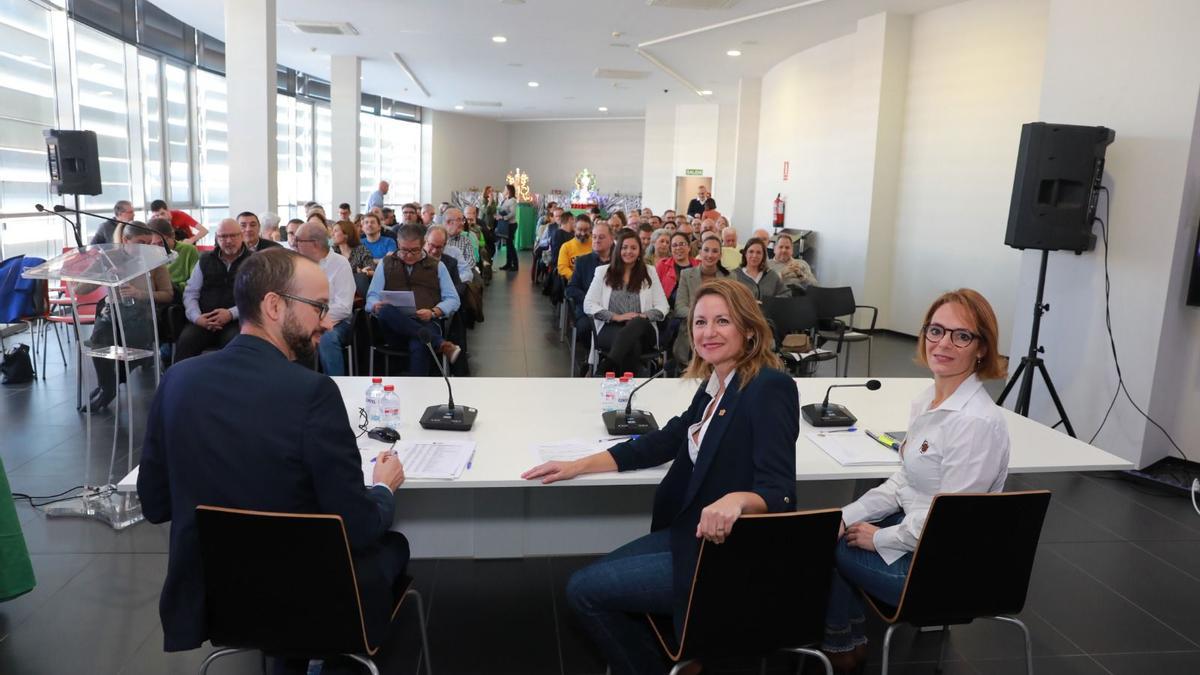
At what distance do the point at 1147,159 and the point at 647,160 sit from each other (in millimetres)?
16861

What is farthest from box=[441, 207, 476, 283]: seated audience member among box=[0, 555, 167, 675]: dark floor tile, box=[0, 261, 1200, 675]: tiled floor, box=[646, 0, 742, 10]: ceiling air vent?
box=[0, 555, 167, 675]: dark floor tile

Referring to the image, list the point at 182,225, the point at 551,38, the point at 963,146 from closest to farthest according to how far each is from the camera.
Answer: the point at 963,146
the point at 182,225
the point at 551,38

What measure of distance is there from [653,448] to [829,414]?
857 mm

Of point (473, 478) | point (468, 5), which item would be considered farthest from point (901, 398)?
point (468, 5)

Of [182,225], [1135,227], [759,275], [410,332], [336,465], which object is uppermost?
[1135,227]

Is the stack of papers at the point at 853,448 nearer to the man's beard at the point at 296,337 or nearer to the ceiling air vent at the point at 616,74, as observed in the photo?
the man's beard at the point at 296,337

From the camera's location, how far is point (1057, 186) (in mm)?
4887

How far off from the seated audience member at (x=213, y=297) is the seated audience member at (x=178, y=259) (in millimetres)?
500

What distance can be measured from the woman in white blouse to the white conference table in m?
0.20

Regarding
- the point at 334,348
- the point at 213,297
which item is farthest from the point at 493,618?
the point at 213,297

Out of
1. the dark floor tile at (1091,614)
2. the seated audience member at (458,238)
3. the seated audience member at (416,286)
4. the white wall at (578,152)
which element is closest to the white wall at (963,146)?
the seated audience member at (458,238)

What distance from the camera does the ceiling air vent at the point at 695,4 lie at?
8719mm

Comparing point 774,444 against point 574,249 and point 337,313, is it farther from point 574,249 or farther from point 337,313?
point 574,249

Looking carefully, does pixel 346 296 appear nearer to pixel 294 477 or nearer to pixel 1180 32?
pixel 294 477
